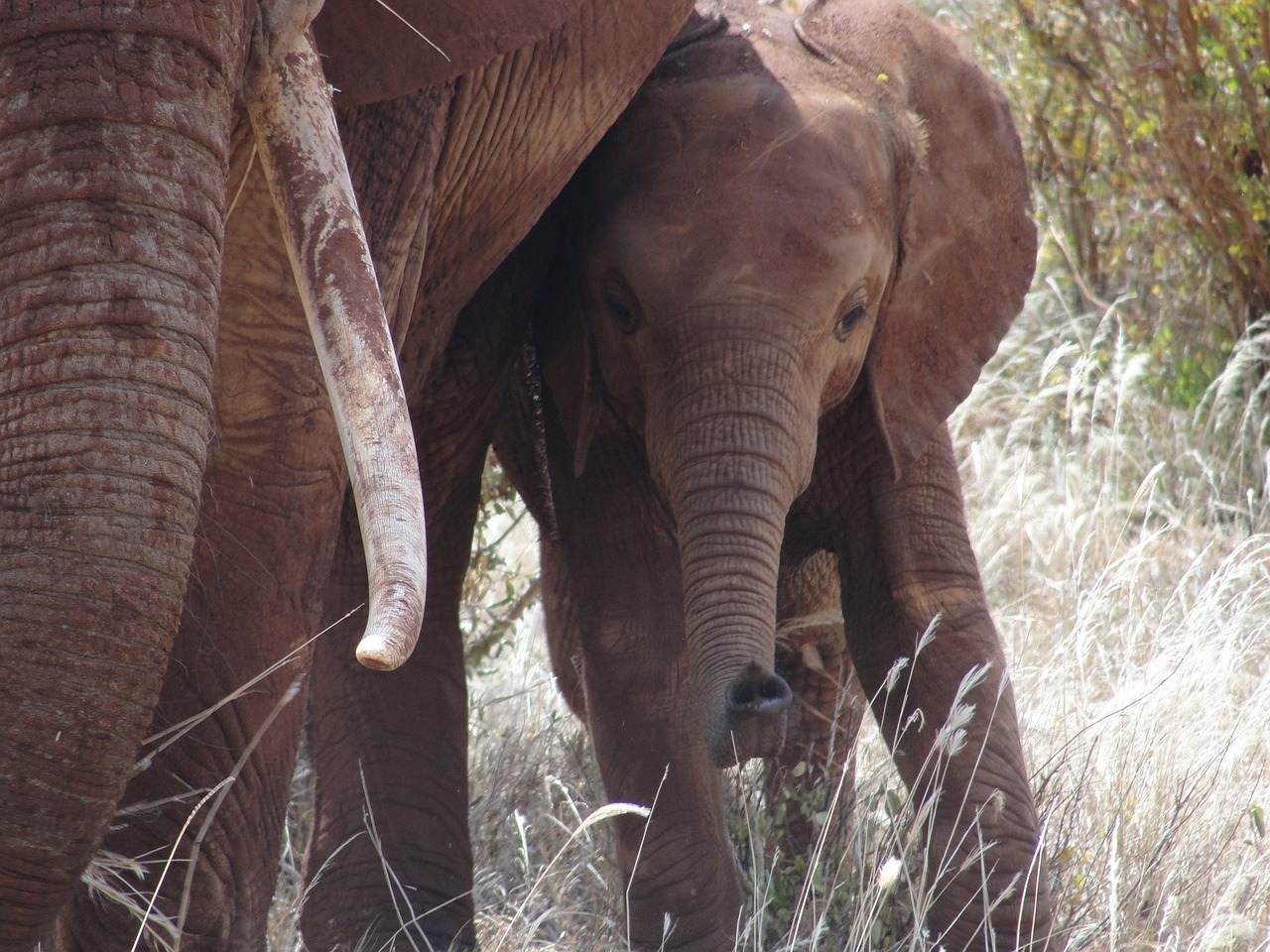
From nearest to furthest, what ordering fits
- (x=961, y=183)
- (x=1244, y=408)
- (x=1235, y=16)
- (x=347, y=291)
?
(x=347, y=291), (x=961, y=183), (x=1235, y=16), (x=1244, y=408)

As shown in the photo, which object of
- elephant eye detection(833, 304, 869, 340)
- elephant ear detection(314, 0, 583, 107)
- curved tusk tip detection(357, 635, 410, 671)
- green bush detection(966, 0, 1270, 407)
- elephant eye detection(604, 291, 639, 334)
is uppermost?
green bush detection(966, 0, 1270, 407)

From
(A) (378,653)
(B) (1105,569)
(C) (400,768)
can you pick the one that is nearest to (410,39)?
(A) (378,653)

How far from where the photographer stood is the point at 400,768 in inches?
166

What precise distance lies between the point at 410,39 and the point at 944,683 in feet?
5.63

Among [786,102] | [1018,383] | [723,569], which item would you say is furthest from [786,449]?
[1018,383]

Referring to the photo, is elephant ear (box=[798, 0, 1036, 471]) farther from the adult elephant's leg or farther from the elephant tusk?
the adult elephant's leg

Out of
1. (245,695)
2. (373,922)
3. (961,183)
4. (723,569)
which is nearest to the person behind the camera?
(245,695)

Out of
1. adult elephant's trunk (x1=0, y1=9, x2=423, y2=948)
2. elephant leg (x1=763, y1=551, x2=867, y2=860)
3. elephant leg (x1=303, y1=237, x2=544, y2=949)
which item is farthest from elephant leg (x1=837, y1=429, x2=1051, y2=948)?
adult elephant's trunk (x1=0, y1=9, x2=423, y2=948)

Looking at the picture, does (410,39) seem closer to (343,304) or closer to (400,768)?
(343,304)

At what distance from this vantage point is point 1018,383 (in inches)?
305

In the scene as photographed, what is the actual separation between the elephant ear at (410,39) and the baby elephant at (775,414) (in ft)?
2.45

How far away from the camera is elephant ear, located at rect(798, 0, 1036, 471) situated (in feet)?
12.5

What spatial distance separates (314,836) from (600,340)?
1.35 metres

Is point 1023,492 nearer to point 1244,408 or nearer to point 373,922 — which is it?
point 1244,408
